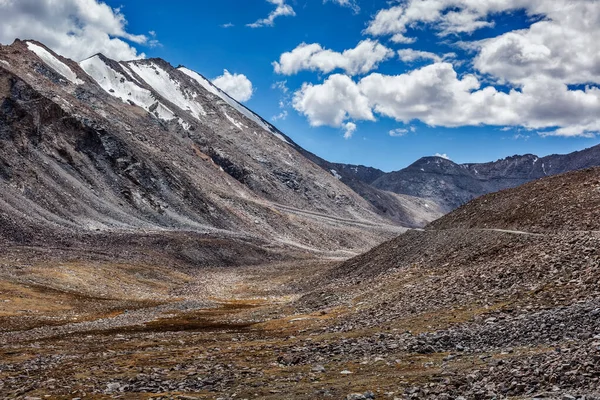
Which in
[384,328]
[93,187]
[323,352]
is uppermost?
[93,187]

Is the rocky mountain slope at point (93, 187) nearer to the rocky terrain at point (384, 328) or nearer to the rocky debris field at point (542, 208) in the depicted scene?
the rocky terrain at point (384, 328)

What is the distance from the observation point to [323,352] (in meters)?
26.1

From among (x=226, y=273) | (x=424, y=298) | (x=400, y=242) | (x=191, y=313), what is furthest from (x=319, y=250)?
(x=424, y=298)

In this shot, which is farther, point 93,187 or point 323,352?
point 93,187

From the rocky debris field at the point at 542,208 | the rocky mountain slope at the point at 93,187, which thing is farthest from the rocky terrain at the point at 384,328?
the rocky mountain slope at the point at 93,187

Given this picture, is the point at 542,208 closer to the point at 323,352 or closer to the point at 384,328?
the point at 384,328

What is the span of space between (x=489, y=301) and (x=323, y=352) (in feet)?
37.3

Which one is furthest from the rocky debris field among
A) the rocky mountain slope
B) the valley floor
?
the rocky mountain slope

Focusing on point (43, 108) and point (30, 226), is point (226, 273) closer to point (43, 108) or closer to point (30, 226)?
point (30, 226)

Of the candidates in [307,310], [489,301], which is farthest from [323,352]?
[307,310]

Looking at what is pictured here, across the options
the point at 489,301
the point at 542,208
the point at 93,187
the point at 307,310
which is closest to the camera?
the point at 489,301

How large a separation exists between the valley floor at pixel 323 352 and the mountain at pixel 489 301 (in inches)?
3.8

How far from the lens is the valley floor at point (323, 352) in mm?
17156

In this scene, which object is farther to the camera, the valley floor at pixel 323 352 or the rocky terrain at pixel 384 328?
the rocky terrain at pixel 384 328
